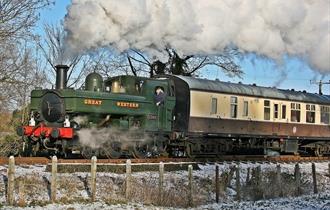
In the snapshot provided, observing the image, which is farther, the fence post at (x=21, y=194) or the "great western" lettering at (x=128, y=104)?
the "great western" lettering at (x=128, y=104)

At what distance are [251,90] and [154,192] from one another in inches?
510

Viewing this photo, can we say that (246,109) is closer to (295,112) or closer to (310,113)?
(295,112)

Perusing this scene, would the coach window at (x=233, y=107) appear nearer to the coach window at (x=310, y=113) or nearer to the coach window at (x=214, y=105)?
the coach window at (x=214, y=105)

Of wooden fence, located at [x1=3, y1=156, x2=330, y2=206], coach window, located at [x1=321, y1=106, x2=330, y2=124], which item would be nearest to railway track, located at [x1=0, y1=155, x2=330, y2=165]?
wooden fence, located at [x1=3, y1=156, x2=330, y2=206]

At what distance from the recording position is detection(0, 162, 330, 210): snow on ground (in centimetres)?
1263

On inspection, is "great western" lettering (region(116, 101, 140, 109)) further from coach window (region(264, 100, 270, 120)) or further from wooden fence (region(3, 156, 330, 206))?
coach window (region(264, 100, 270, 120))

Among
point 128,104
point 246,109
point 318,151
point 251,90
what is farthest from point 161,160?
point 318,151

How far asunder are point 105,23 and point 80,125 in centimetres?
377

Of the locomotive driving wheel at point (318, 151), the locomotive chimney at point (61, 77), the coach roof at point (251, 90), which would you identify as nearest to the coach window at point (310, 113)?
the coach roof at point (251, 90)

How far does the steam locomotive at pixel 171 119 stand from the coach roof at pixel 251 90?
55 mm

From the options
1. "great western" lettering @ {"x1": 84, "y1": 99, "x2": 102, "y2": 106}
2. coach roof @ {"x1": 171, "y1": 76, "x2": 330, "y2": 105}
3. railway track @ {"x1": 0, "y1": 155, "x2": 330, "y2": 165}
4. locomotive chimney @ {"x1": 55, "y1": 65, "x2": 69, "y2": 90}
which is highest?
coach roof @ {"x1": 171, "y1": 76, "x2": 330, "y2": 105}

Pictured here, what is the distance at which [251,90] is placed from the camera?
25688 millimetres

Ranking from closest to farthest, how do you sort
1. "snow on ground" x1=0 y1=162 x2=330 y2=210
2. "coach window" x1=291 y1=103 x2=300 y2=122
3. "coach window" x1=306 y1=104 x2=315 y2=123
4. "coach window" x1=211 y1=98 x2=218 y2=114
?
"snow on ground" x1=0 y1=162 x2=330 y2=210, "coach window" x1=211 y1=98 x2=218 y2=114, "coach window" x1=291 y1=103 x2=300 y2=122, "coach window" x1=306 y1=104 x2=315 y2=123

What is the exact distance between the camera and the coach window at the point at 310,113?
28.8 metres
